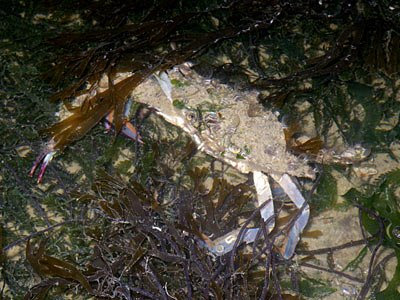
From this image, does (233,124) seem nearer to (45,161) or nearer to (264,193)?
(264,193)

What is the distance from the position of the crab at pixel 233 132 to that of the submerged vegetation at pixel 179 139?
12 cm

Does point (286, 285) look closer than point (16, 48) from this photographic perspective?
Yes

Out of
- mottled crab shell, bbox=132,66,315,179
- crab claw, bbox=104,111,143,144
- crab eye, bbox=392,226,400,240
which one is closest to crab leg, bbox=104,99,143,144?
crab claw, bbox=104,111,143,144

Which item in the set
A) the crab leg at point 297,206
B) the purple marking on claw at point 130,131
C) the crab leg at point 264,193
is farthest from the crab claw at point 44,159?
the crab leg at point 297,206

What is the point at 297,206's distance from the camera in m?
3.69

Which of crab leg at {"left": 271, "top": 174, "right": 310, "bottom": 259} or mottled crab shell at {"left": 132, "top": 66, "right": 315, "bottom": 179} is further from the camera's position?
crab leg at {"left": 271, "top": 174, "right": 310, "bottom": 259}

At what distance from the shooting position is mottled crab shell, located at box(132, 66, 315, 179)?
3.36 m

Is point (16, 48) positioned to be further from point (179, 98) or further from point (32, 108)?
point (179, 98)

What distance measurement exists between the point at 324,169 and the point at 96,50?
2.28 metres

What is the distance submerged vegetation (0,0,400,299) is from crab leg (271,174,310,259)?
4.6 inches

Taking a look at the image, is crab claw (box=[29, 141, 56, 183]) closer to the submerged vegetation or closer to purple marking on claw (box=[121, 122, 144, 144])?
the submerged vegetation

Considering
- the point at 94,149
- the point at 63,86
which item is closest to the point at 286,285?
the point at 94,149

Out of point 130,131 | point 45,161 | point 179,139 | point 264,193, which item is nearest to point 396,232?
point 264,193

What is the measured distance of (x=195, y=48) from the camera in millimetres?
3619
